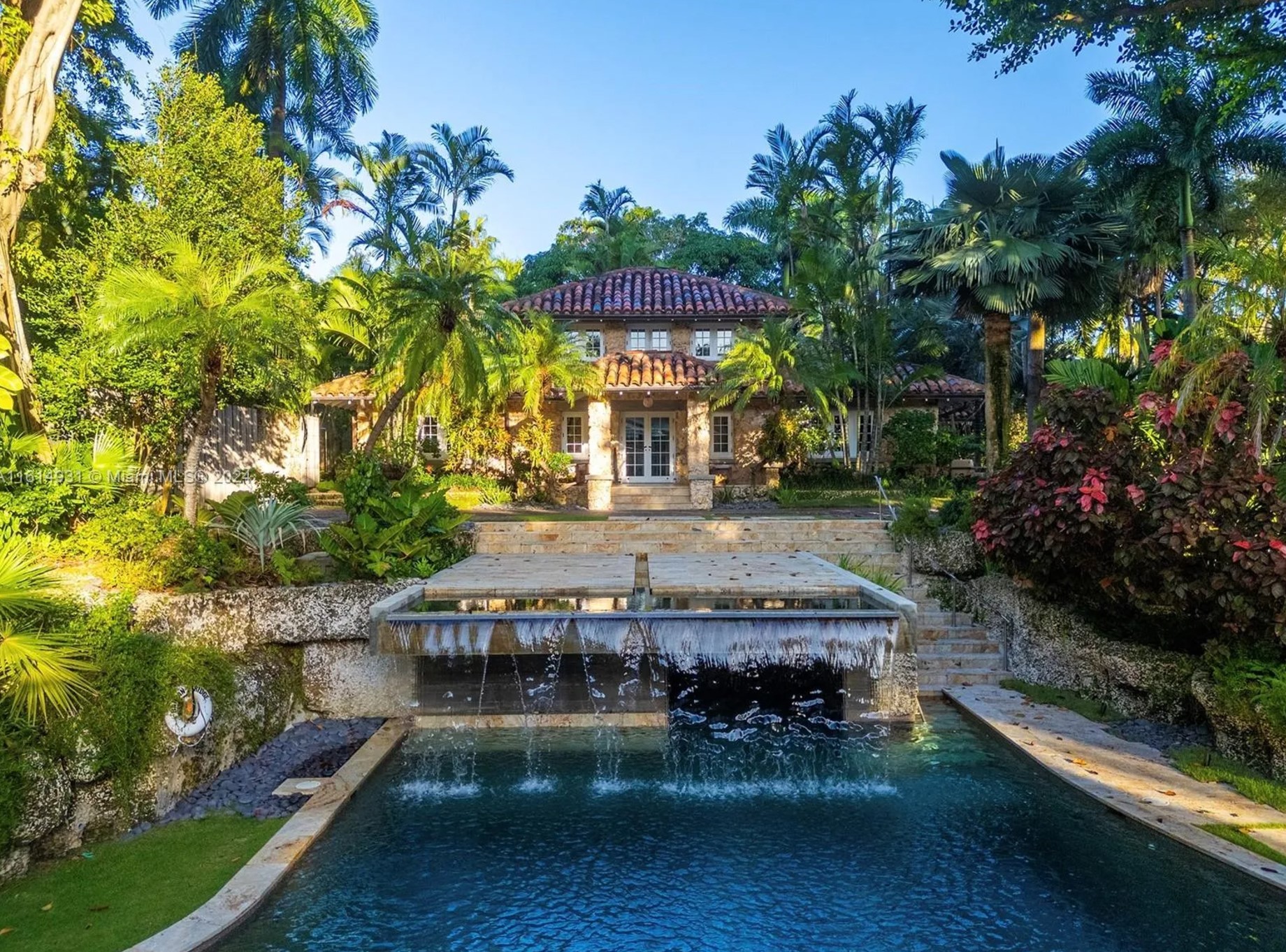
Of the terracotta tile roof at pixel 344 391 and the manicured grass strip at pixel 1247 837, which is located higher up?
the terracotta tile roof at pixel 344 391

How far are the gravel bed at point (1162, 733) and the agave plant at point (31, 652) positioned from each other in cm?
924

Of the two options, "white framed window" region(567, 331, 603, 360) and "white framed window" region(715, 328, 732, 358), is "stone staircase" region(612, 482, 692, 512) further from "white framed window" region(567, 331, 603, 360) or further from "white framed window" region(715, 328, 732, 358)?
"white framed window" region(715, 328, 732, 358)

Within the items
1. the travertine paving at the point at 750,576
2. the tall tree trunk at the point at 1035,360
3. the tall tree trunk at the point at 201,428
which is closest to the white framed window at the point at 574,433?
the travertine paving at the point at 750,576

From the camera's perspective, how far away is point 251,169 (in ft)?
46.5

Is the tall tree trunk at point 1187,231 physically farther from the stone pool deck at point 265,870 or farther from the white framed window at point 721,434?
the stone pool deck at point 265,870

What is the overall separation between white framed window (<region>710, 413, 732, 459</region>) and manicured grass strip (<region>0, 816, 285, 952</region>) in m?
18.4

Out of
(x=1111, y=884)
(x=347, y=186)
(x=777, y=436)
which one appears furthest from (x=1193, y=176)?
(x=347, y=186)

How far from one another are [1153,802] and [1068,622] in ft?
10.5

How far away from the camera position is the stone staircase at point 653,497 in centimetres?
1931

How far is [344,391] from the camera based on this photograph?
21875 millimetres

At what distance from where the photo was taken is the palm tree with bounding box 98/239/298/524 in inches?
310

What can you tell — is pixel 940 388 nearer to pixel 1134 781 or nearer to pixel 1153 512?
pixel 1153 512

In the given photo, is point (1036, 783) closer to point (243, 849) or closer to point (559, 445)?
point (243, 849)

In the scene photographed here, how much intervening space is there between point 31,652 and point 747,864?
521 cm
